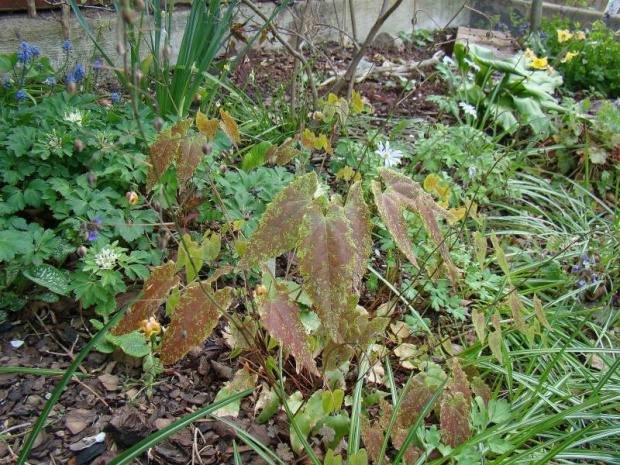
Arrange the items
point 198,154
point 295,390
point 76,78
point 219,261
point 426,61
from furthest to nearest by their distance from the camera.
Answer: point 426,61
point 76,78
point 219,261
point 295,390
point 198,154

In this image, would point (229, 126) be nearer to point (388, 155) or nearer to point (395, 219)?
point (395, 219)

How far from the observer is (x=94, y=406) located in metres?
1.28

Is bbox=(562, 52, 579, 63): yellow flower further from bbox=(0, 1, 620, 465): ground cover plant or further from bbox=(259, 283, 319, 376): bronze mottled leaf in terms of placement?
bbox=(259, 283, 319, 376): bronze mottled leaf

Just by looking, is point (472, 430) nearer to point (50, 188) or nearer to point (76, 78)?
point (50, 188)

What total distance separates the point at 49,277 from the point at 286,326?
2.59 ft

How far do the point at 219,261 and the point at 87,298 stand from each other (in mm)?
422

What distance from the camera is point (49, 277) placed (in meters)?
1.38

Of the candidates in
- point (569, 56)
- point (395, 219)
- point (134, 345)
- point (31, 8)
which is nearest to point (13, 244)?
point (134, 345)

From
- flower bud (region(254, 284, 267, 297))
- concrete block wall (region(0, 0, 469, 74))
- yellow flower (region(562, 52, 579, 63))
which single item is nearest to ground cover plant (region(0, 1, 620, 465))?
flower bud (region(254, 284, 267, 297))

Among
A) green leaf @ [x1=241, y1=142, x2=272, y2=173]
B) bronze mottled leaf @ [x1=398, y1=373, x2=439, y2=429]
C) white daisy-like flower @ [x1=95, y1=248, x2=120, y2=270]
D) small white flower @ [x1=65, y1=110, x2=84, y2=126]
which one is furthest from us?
green leaf @ [x1=241, y1=142, x2=272, y2=173]

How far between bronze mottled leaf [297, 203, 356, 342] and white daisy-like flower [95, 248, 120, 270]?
690 millimetres

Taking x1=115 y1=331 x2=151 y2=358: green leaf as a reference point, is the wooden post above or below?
above

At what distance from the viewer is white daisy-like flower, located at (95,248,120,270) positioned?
135cm

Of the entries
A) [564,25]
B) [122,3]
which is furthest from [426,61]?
[122,3]
